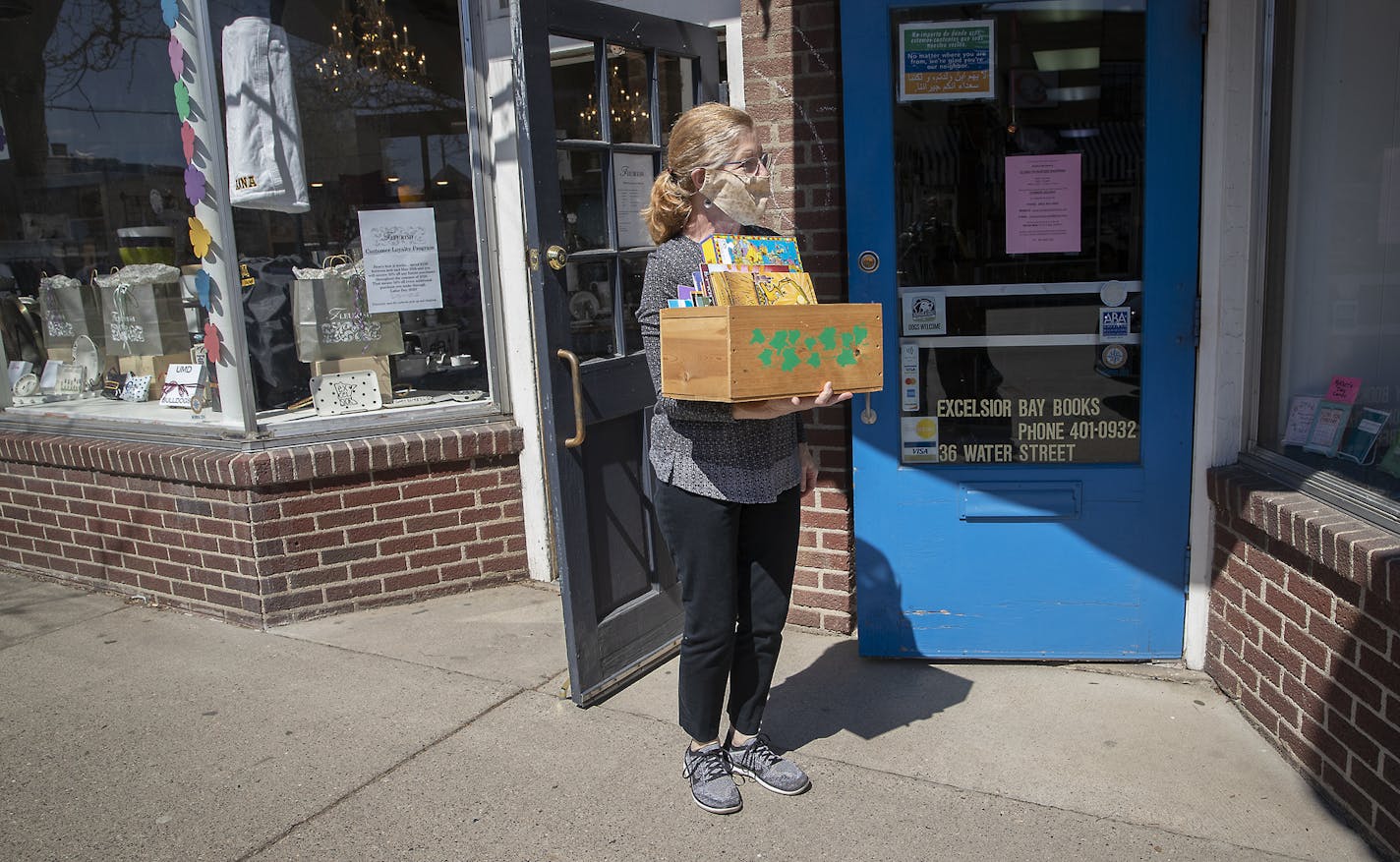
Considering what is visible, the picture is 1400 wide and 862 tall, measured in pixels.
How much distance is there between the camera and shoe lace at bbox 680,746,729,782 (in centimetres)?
300

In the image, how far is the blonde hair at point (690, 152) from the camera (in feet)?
8.71

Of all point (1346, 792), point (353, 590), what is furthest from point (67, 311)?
point (1346, 792)

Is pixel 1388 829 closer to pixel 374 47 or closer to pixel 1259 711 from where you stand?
pixel 1259 711

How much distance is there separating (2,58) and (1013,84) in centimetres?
506

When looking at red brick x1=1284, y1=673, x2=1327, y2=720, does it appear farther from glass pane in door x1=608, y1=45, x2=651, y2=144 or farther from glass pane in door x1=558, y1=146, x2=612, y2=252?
glass pane in door x1=608, y1=45, x2=651, y2=144

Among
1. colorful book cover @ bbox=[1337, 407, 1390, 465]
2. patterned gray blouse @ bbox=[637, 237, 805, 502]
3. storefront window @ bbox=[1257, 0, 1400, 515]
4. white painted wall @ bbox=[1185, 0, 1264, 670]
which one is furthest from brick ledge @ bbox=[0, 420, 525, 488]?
colorful book cover @ bbox=[1337, 407, 1390, 465]

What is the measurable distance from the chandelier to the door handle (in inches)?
83.4

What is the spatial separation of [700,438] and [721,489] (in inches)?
5.8

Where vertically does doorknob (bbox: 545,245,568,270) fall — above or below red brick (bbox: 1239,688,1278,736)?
above

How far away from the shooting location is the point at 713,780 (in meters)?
2.98

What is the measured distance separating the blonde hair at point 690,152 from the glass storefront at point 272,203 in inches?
86.8

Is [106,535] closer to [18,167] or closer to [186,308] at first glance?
[186,308]

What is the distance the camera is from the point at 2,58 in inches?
209

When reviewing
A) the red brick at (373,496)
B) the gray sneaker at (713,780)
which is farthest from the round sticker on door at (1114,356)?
the red brick at (373,496)
